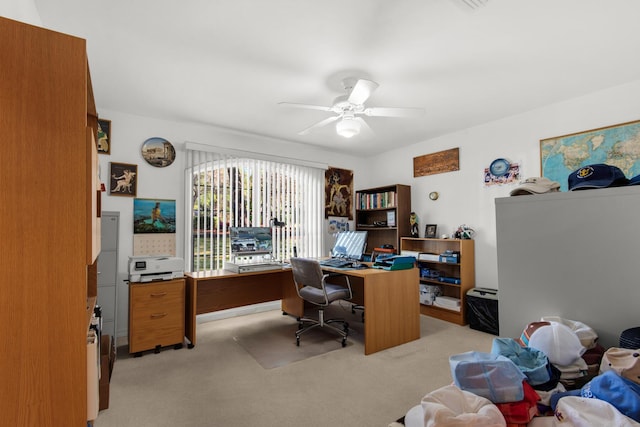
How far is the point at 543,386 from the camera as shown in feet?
2.94

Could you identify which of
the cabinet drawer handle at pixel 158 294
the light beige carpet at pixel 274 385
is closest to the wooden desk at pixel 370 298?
the light beige carpet at pixel 274 385

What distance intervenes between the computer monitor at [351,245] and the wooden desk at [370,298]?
0.34 metres

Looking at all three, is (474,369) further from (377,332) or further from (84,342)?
(377,332)

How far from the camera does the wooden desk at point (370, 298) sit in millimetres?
2914

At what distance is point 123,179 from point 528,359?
12.7 ft

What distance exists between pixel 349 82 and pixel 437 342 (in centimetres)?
270

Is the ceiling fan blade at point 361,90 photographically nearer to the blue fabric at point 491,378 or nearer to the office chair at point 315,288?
the office chair at point 315,288

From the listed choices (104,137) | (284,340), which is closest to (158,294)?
(284,340)

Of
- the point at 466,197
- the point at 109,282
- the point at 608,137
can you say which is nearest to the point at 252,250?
the point at 109,282

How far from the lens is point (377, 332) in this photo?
9.64 feet

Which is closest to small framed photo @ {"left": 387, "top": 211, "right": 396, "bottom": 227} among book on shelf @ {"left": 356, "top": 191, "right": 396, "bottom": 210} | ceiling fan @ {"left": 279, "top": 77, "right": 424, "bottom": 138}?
book on shelf @ {"left": 356, "top": 191, "right": 396, "bottom": 210}

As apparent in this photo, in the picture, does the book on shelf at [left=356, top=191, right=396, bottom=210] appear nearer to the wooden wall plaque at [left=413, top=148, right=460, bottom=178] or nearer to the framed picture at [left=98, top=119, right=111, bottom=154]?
the wooden wall plaque at [left=413, top=148, right=460, bottom=178]

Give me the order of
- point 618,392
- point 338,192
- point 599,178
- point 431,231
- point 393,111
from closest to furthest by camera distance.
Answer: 1. point 618,392
2. point 599,178
3. point 393,111
4. point 431,231
5. point 338,192

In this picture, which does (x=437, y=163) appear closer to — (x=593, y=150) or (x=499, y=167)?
(x=499, y=167)
